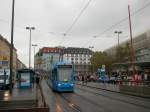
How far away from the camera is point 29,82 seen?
42562 millimetres

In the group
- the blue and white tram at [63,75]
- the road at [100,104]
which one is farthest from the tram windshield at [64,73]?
the road at [100,104]

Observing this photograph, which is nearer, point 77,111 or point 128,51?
point 77,111

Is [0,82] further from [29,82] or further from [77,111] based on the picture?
[77,111]

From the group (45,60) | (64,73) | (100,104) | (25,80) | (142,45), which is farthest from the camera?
(45,60)

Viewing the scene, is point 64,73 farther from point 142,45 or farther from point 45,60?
point 45,60

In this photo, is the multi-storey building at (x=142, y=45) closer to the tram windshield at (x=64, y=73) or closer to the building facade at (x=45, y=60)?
the building facade at (x=45, y=60)

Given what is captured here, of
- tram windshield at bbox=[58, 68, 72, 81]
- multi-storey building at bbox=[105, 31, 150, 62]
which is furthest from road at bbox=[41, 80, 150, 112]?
multi-storey building at bbox=[105, 31, 150, 62]

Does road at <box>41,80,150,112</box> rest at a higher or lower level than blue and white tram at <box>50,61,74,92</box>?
lower

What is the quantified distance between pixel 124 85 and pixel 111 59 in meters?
72.8

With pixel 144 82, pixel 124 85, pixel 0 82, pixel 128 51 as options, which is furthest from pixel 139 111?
pixel 128 51

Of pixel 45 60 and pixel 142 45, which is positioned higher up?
pixel 142 45

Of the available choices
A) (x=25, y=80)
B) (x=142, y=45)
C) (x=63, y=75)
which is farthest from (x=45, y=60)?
(x=63, y=75)

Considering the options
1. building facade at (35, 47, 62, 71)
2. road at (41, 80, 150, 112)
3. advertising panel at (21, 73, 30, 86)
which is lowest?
road at (41, 80, 150, 112)

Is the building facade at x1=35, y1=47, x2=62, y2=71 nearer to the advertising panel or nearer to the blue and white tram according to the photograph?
the advertising panel
